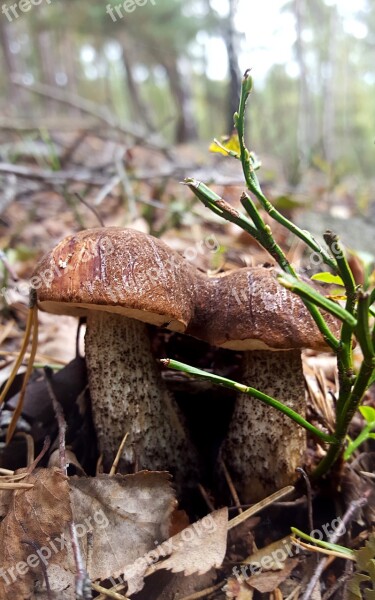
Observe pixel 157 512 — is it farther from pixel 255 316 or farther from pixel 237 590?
pixel 255 316

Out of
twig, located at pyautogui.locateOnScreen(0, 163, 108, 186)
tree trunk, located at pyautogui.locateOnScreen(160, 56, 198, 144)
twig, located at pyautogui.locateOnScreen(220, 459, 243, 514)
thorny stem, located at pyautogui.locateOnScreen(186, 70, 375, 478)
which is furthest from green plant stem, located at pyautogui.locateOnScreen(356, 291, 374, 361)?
tree trunk, located at pyautogui.locateOnScreen(160, 56, 198, 144)

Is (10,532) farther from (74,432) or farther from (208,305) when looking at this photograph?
(208,305)

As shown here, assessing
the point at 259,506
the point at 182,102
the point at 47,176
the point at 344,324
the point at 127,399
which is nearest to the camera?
the point at 344,324

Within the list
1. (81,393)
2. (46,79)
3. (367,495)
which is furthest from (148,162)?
(46,79)

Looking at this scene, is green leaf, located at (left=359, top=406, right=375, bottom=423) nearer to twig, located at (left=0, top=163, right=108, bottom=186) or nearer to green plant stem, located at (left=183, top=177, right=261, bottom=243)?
green plant stem, located at (left=183, top=177, right=261, bottom=243)

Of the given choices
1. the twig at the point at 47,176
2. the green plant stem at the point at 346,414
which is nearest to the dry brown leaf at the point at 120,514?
the green plant stem at the point at 346,414

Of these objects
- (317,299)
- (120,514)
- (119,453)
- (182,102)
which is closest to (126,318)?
(119,453)
